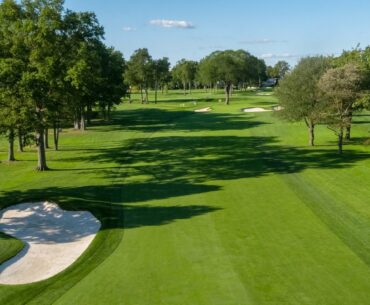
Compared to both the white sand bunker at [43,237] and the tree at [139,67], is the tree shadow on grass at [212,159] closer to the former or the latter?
the white sand bunker at [43,237]

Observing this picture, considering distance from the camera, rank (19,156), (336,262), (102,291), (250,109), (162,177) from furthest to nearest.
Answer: (250,109) < (19,156) < (162,177) < (336,262) < (102,291)

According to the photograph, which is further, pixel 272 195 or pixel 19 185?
pixel 19 185

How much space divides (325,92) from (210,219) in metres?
25.7

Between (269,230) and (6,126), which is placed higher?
(6,126)

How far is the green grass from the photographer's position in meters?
17.5

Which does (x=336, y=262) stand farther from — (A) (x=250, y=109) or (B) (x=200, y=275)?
(A) (x=250, y=109)

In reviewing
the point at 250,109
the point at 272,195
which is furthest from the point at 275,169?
the point at 250,109

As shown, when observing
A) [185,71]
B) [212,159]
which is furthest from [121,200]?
[185,71]

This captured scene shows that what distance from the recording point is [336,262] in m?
19.8

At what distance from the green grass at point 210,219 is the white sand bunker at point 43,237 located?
887 mm

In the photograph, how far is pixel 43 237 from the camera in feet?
80.0

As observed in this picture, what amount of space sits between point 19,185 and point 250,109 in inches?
2699

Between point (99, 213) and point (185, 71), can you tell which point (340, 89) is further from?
point (185, 71)

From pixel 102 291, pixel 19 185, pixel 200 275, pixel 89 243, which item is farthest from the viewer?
pixel 19 185
